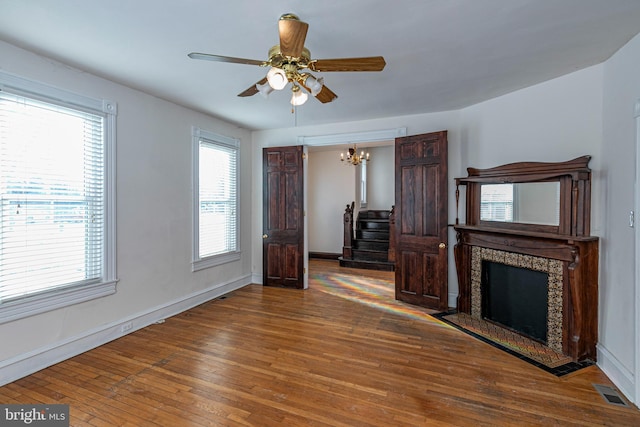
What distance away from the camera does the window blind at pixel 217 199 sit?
455 cm

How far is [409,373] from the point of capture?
2.61 meters

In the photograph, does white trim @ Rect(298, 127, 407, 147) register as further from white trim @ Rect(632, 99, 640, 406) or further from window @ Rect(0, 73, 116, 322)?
window @ Rect(0, 73, 116, 322)

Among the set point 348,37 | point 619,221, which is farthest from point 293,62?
point 619,221

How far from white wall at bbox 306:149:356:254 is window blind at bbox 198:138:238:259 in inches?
118

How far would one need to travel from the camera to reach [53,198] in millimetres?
2777

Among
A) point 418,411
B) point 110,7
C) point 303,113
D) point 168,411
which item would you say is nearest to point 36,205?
point 110,7

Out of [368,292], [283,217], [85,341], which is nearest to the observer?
[85,341]

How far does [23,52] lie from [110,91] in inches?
28.1

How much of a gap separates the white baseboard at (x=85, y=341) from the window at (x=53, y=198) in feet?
1.18

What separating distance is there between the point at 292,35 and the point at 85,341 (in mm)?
3350

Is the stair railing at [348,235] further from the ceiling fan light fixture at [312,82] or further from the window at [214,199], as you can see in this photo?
the ceiling fan light fixture at [312,82]

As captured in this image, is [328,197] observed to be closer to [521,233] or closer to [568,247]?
[521,233]

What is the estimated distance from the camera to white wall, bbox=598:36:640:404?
237 centimetres

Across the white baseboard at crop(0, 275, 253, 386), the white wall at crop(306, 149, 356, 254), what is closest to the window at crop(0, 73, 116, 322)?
the white baseboard at crop(0, 275, 253, 386)
